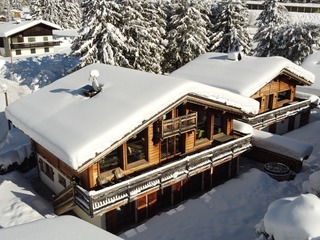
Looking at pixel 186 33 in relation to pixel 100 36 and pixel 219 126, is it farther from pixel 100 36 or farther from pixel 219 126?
pixel 219 126

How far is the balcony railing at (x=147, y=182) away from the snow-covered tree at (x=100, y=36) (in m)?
17.1

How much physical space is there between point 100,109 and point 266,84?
13.6 meters

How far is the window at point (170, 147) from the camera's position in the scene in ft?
52.5

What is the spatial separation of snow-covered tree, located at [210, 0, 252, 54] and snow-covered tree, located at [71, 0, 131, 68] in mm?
15430

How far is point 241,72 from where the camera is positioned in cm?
2294

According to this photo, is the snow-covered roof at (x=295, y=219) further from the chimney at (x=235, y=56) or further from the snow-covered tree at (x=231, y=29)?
the snow-covered tree at (x=231, y=29)

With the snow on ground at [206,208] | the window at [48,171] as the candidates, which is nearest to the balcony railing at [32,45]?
the snow on ground at [206,208]

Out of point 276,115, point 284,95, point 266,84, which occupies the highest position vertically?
point 266,84

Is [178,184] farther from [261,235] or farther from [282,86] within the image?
[282,86]

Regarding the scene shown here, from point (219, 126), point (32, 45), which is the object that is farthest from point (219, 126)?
point (32, 45)

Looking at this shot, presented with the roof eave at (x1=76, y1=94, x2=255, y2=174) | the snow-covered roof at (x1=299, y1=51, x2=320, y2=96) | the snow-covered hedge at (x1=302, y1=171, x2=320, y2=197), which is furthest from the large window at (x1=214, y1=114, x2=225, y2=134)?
the snow-covered roof at (x1=299, y1=51, x2=320, y2=96)

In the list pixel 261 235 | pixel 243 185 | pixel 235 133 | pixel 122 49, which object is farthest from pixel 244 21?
pixel 261 235

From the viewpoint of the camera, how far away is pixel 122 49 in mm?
32094

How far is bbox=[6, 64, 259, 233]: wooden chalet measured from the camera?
1253cm
